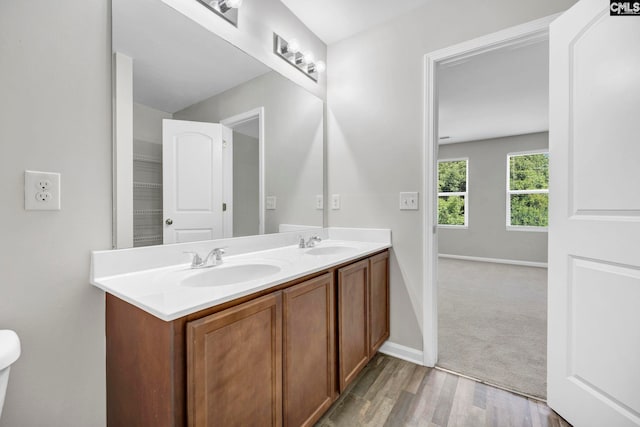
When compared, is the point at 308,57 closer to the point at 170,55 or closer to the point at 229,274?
the point at 170,55

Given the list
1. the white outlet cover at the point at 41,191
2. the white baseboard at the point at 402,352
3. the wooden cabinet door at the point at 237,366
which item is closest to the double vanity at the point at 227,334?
the wooden cabinet door at the point at 237,366

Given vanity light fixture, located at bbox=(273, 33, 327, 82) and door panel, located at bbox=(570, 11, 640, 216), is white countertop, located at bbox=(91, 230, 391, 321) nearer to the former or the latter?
door panel, located at bbox=(570, 11, 640, 216)

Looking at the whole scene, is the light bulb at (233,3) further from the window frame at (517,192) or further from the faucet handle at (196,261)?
the window frame at (517,192)

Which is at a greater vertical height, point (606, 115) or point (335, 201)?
point (606, 115)

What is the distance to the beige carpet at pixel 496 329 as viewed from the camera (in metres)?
1.71

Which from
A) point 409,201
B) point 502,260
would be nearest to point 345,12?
point 409,201

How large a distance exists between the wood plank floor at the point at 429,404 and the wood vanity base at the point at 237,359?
7.2 inches

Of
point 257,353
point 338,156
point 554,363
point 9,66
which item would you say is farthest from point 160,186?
point 554,363

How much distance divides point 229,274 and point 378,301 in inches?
39.5

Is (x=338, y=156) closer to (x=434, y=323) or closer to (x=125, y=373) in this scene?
(x=434, y=323)

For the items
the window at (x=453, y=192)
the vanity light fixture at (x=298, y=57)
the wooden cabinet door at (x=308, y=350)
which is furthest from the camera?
the window at (x=453, y=192)

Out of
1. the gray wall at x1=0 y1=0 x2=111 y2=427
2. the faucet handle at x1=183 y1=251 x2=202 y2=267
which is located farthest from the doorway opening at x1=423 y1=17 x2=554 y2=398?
the gray wall at x1=0 y1=0 x2=111 y2=427

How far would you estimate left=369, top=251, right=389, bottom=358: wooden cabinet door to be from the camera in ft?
5.54

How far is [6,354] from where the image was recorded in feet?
2.29
